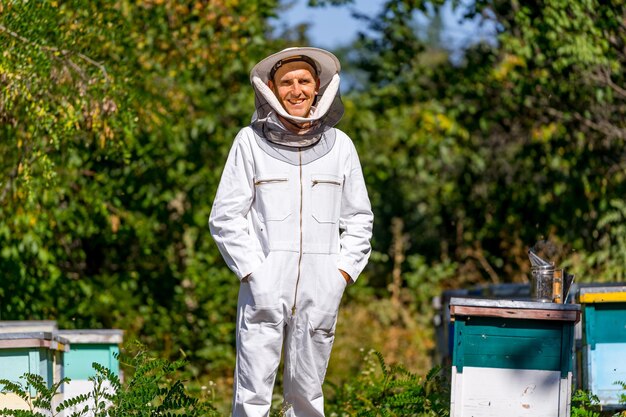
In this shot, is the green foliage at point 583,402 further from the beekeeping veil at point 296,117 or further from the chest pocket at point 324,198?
the beekeeping veil at point 296,117

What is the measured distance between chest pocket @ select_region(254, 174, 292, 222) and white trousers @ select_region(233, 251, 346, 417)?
0.20 meters

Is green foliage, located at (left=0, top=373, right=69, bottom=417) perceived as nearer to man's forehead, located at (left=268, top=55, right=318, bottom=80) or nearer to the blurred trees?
man's forehead, located at (left=268, top=55, right=318, bottom=80)

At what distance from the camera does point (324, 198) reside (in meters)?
4.60

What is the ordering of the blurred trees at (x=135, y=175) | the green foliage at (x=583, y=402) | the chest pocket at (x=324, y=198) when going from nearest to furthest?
the chest pocket at (x=324, y=198) → the green foliage at (x=583, y=402) → the blurred trees at (x=135, y=175)

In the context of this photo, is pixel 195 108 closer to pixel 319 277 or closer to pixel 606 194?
pixel 606 194

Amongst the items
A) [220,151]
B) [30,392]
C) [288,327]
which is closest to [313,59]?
[288,327]

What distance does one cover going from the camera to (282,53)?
468cm

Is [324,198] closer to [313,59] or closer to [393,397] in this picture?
[313,59]

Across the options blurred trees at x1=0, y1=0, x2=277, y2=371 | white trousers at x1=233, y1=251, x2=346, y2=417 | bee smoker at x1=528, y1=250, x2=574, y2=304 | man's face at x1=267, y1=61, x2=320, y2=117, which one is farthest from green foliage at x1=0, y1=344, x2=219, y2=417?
blurred trees at x1=0, y1=0, x2=277, y2=371

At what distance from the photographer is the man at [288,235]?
447 cm

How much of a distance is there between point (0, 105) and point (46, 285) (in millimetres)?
2776

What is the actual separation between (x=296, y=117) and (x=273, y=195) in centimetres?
37

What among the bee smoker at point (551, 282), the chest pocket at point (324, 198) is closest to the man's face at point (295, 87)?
the chest pocket at point (324, 198)

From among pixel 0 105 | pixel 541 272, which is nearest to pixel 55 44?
pixel 0 105
